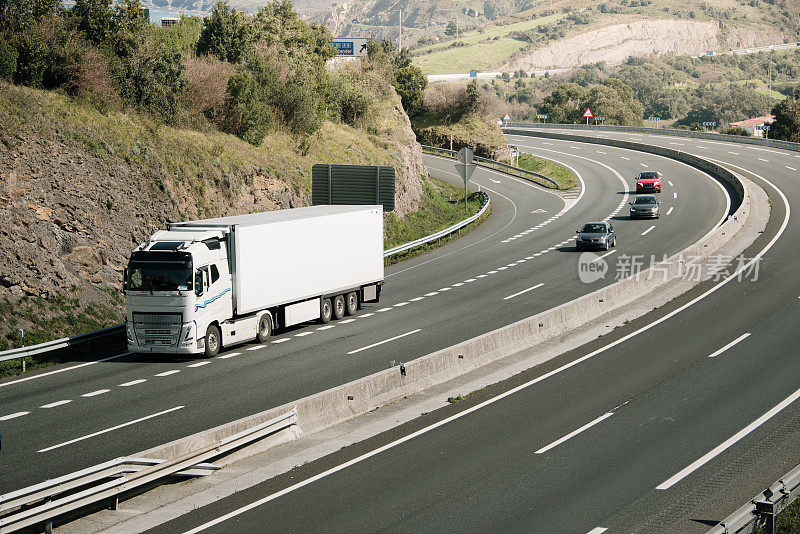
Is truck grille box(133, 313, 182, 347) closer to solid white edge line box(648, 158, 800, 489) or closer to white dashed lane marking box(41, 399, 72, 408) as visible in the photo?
white dashed lane marking box(41, 399, 72, 408)

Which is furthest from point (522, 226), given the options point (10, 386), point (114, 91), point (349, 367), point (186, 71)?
point (10, 386)

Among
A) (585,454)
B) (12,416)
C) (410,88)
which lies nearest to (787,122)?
(410,88)

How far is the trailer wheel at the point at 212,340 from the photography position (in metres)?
25.4

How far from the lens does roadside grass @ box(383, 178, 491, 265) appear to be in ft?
156

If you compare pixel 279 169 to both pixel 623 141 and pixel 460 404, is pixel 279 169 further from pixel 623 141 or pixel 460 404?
pixel 623 141

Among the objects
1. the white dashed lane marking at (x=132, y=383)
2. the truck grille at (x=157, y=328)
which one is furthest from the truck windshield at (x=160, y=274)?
the white dashed lane marking at (x=132, y=383)

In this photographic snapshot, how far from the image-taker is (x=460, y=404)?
66.9ft

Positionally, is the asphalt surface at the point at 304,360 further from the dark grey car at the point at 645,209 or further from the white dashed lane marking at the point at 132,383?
the dark grey car at the point at 645,209

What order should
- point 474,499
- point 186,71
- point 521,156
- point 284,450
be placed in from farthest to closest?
point 521,156 < point 186,71 < point 284,450 < point 474,499

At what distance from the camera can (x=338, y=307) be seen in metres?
30.6

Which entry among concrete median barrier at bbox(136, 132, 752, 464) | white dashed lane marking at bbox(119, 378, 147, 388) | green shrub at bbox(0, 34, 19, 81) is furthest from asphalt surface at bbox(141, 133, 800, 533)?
green shrub at bbox(0, 34, 19, 81)

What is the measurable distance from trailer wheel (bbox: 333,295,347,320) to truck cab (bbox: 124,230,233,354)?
5.88m

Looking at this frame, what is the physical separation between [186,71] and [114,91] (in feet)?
21.5

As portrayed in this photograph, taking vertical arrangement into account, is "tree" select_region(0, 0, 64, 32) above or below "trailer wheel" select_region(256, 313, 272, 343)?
above
